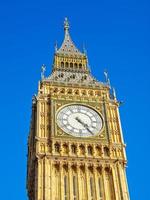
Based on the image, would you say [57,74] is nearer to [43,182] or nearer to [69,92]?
[69,92]

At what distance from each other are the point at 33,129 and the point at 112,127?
21.0 ft

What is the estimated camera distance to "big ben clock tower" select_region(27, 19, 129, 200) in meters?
37.5

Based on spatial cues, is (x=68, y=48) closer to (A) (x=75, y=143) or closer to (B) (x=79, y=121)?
(B) (x=79, y=121)

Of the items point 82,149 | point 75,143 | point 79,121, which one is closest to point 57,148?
point 75,143

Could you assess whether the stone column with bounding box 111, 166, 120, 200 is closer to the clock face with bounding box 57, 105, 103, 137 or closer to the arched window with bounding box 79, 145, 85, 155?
the arched window with bounding box 79, 145, 85, 155

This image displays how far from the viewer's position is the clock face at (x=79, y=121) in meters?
40.8

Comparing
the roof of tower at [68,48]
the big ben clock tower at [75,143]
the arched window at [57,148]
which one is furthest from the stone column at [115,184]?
the roof of tower at [68,48]

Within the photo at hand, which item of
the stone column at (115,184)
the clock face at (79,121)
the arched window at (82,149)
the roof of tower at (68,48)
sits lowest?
the stone column at (115,184)

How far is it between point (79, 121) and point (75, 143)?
8.35 feet

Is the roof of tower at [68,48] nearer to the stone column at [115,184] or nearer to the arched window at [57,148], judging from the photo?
the arched window at [57,148]

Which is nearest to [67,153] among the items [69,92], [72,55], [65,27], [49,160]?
[49,160]

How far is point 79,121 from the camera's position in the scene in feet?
137

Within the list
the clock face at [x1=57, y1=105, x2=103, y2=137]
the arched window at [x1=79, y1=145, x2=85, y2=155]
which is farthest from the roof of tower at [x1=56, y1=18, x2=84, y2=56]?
the arched window at [x1=79, y1=145, x2=85, y2=155]

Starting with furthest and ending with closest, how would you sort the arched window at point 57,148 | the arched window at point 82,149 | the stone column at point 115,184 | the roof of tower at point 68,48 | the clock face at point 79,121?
the roof of tower at point 68,48
the clock face at point 79,121
the arched window at point 82,149
the arched window at point 57,148
the stone column at point 115,184
